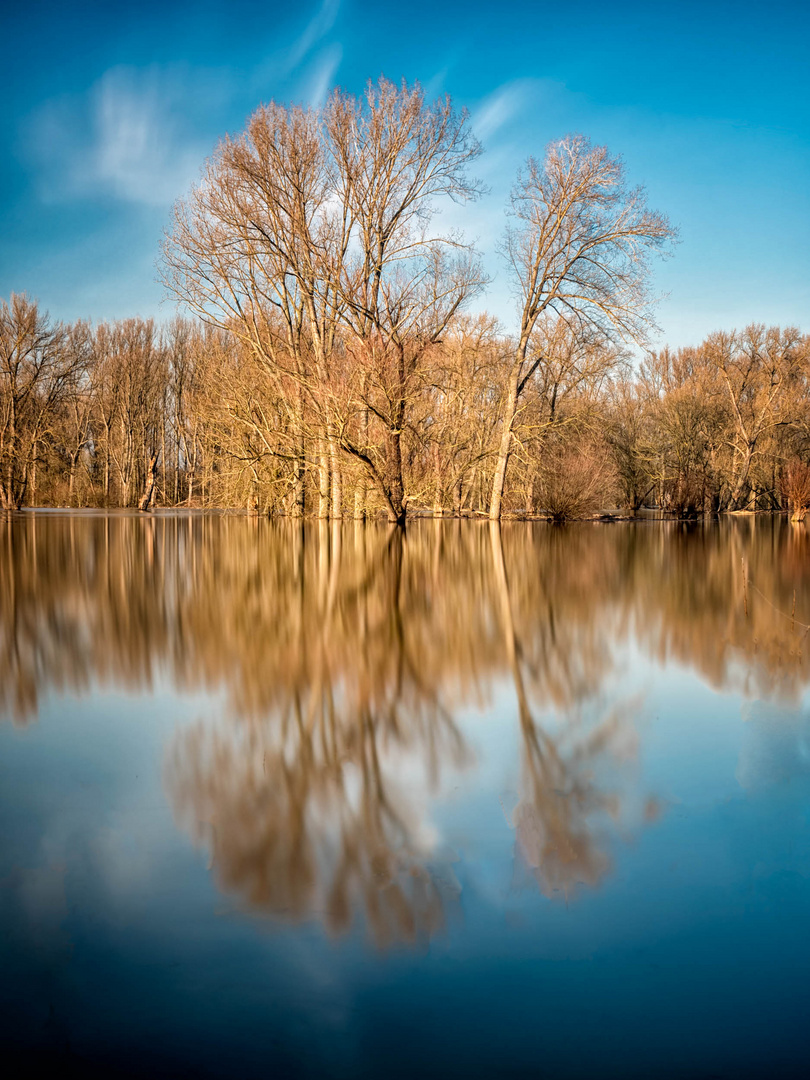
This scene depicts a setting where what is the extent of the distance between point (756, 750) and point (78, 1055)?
215 centimetres

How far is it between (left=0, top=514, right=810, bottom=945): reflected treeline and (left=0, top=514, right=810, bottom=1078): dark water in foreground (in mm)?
15

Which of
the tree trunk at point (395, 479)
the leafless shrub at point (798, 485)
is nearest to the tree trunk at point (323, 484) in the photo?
the tree trunk at point (395, 479)

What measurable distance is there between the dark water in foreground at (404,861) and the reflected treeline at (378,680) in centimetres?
2

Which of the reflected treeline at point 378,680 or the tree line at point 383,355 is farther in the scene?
the tree line at point 383,355

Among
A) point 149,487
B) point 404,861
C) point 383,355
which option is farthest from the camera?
point 149,487

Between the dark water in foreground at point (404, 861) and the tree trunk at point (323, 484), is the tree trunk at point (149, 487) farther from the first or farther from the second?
the dark water in foreground at point (404, 861)

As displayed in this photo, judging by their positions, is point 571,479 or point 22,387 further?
point 22,387

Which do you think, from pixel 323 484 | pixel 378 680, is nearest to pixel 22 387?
pixel 323 484

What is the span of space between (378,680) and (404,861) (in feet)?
5.66

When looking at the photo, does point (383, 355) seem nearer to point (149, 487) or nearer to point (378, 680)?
point (378, 680)

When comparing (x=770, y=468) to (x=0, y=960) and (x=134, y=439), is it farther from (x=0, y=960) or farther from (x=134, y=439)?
(x=0, y=960)

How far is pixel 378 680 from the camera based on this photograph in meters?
3.42

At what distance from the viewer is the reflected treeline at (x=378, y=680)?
172 centimetres

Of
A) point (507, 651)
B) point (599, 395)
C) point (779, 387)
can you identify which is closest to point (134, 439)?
point (599, 395)
